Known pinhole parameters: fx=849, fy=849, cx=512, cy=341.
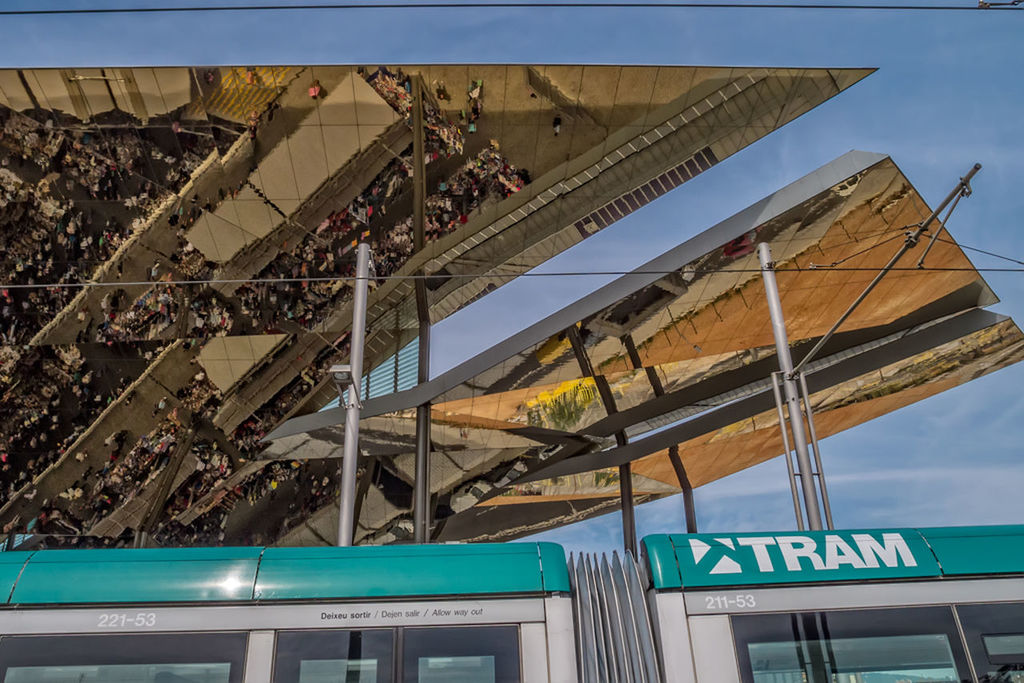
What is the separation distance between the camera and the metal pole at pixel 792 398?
42.9 feet

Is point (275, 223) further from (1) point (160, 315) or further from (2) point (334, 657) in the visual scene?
(2) point (334, 657)

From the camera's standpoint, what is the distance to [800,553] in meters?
7.37

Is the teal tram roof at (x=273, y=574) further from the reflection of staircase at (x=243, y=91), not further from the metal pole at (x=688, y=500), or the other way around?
the metal pole at (x=688, y=500)

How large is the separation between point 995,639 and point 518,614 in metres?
3.92

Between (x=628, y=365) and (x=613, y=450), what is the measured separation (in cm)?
500

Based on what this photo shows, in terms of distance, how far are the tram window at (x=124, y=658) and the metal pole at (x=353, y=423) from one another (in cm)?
367

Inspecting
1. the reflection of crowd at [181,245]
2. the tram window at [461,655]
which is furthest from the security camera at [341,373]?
the tram window at [461,655]

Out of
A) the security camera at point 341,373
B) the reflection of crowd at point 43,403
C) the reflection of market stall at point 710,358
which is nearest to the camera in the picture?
the security camera at point 341,373

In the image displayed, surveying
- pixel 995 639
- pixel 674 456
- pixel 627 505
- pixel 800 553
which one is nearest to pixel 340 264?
pixel 627 505

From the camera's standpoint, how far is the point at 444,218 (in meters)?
18.1

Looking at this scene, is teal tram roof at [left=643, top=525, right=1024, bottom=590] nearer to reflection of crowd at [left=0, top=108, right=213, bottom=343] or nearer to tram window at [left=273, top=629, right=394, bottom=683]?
tram window at [left=273, top=629, right=394, bottom=683]

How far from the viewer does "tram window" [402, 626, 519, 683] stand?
269 inches

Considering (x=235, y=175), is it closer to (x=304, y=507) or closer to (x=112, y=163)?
(x=112, y=163)

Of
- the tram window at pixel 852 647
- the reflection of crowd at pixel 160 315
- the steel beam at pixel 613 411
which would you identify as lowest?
the tram window at pixel 852 647
